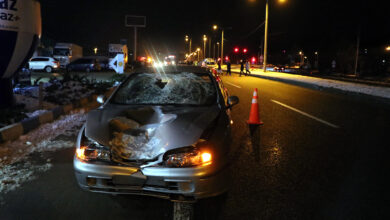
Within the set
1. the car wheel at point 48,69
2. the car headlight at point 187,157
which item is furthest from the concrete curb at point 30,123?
the car wheel at point 48,69

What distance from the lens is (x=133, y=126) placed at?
3.78 metres

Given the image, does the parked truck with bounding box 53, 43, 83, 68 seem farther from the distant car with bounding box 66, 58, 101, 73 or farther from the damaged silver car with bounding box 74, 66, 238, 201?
the damaged silver car with bounding box 74, 66, 238, 201

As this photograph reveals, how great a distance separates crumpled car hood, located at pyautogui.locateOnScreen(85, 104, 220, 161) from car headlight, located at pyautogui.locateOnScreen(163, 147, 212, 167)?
0.19ft

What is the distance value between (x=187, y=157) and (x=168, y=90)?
2.05 m

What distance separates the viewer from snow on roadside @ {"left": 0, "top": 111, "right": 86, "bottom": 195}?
4605 mm

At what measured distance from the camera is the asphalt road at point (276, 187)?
142 inches

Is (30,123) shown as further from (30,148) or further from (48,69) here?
(48,69)

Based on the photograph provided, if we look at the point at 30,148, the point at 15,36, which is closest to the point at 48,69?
the point at 15,36

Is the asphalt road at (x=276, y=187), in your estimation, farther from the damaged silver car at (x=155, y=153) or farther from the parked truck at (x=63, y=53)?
the parked truck at (x=63, y=53)

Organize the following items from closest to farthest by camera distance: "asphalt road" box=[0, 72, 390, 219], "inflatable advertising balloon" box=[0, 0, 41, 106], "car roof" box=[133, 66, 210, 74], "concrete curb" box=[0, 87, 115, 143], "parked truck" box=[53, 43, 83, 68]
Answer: "asphalt road" box=[0, 72, 390, 219] < "car roof" box=[133, 66, 210, 74] < "concrete curb" box=[0, 87, 115, 143] < "inflatable advertising balloon" box=[0, 0, 41, 106] < "parked truck" box=[53, 43, 83, 68]

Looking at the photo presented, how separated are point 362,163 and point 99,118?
3964mm

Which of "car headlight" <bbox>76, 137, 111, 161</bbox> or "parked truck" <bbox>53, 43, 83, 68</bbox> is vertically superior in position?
"parked truck" <bbox>53, 43, 83, 68</bbox>

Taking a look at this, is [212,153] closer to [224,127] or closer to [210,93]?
[224,127]

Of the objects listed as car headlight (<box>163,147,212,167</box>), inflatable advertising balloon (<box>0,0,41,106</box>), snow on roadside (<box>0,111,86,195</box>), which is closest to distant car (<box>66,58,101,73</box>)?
inflatable advertising balloon (<box>0,0,41,106</box>)
